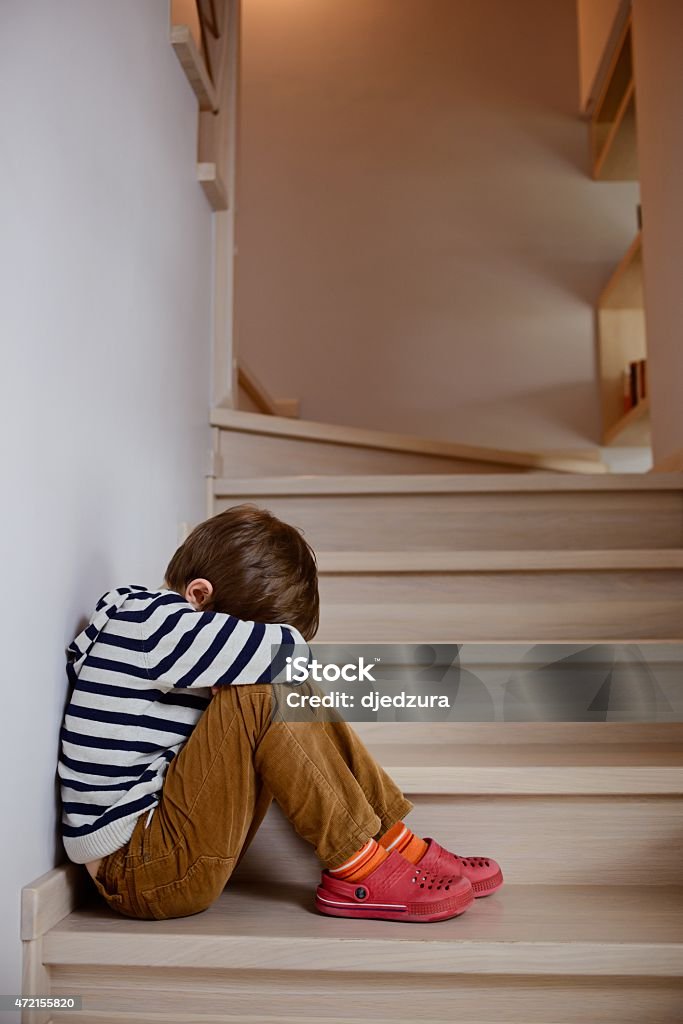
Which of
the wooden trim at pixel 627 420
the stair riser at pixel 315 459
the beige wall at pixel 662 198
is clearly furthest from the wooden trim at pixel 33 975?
the wooden trim at pixel 627 420

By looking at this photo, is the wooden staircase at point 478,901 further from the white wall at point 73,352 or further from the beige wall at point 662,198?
the beige wall at point 662,198

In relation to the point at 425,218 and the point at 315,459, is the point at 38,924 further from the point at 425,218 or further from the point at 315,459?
the point at 425,218

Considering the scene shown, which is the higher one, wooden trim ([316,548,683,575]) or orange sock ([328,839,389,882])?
wooden trim ([316,548,683,575])

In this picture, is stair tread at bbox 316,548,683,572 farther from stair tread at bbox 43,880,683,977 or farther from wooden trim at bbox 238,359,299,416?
wooden trim at bbox 238,359,299,416

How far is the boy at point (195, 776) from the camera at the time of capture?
1077 millimetres

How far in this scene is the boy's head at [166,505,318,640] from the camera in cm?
118

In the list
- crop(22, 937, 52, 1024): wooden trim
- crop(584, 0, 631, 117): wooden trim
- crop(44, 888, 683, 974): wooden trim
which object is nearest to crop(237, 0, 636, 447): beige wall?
crop(584, 0, 631, 117): wooden trim

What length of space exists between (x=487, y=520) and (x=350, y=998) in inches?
44.0

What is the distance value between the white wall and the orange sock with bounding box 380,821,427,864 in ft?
1.33

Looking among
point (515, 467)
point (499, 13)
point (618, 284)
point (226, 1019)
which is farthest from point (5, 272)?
point (499, 13)

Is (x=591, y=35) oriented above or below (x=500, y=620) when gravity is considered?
above

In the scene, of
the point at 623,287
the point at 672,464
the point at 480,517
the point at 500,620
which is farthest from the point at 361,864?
the point at 623,287

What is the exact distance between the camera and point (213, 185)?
2.04 metres

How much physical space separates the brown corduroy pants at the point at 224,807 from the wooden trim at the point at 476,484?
927mm
